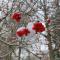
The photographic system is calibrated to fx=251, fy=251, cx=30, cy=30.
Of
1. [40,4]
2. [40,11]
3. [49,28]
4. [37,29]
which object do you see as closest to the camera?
[37,29]

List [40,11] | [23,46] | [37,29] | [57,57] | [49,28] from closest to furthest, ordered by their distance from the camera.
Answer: [37,29]
[23,46]
[49,28]
[40,11]
[57,57]

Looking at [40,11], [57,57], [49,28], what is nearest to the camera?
[49,28]

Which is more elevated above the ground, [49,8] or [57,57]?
[49,8]

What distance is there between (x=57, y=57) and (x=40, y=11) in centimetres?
208

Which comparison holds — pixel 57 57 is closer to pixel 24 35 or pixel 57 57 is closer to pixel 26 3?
pixel 26 3

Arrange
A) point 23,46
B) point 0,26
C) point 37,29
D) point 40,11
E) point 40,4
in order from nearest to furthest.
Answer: point 37,29 → point 23,46 → point 0,26 → point 40,4 → point 40,11

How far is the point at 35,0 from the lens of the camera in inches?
167

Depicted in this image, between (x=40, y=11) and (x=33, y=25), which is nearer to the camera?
(x=33, y=25)

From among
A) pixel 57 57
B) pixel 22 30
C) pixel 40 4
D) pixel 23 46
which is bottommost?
pixel 57 57

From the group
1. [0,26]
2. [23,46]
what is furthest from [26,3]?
[23,46]

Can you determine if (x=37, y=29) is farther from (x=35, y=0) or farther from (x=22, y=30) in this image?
(x=35, y=0)

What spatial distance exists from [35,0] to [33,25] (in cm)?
220

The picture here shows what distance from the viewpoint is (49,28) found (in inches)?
100

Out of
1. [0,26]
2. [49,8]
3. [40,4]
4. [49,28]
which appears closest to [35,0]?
[40,4]
